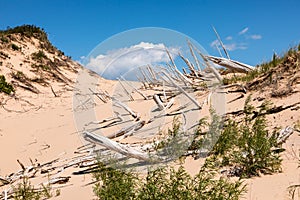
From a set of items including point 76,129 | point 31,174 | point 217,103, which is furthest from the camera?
point 76,129

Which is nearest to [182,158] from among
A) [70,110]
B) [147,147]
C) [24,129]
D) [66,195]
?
[147,147]

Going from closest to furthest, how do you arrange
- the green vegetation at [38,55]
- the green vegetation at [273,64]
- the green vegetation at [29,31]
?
the green vegetation at [273,64] → the green vegetation at [38,55] → the green vegetation at [29,31]

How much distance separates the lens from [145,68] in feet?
39.1

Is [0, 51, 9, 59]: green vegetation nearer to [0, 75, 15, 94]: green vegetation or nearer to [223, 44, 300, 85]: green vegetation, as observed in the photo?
[0, 75, 15, 94]: green vegetation

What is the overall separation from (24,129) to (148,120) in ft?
15.9

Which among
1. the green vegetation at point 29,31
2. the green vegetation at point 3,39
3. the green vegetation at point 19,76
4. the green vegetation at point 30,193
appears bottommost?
the green vegetation at point 30,193

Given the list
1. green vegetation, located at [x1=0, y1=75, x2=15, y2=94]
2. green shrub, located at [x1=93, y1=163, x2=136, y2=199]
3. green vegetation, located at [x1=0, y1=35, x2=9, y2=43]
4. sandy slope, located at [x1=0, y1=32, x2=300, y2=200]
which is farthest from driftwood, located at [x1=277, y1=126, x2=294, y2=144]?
green vegetation, located at [x1=0, y1=35, x2=9, y2=43]

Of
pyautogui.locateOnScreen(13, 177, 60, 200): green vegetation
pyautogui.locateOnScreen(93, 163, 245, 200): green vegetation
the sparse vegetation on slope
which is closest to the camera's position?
pyautogui.locateOnScreen(93, 163, 245, 200): green vegetation

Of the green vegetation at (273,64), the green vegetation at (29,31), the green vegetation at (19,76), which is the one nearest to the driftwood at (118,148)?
the green vegetation at (273,64)

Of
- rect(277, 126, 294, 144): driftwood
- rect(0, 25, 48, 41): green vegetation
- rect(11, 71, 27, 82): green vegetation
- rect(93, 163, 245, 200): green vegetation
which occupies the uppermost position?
rect(0, 25, 48, 41): green vegetation

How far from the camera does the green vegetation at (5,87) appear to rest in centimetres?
1429

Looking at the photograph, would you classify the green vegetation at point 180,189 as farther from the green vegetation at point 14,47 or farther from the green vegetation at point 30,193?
the green vegetation at point 14,47

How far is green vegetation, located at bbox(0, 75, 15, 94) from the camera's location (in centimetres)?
1429

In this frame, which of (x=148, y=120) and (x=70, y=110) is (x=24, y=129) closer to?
(x=70, y=110)
